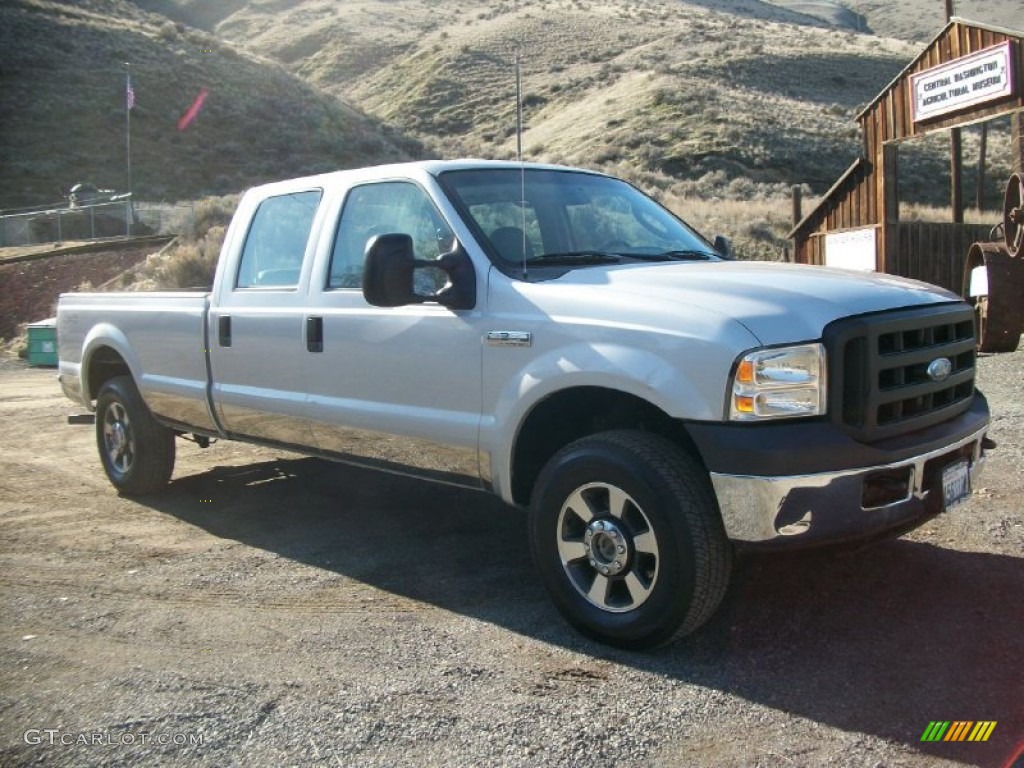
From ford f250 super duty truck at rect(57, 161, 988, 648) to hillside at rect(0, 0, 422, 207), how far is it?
33539 millimetres

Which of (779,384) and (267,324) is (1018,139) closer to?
(267,324)

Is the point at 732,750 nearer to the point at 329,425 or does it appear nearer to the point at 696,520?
the point at 696,520

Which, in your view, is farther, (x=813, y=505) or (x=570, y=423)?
(x=570, y=423)

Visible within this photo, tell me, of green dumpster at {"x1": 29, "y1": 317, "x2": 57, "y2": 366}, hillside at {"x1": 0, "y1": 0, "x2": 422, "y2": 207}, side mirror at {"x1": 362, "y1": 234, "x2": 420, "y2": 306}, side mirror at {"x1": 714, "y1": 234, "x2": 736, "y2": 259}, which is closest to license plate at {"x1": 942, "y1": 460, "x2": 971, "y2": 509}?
side mirror at {"x1": 714, "y1": 234, "x2": 736, "y2": 259}

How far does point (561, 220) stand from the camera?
5012 millimetres

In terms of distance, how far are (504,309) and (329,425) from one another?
1326 millimetres

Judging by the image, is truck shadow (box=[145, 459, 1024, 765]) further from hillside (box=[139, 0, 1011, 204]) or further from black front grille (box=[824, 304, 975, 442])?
hillside (box=[139, 0, 1011, 204])

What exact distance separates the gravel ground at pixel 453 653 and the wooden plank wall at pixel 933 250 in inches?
413

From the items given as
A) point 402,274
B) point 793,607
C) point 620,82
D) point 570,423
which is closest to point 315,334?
point 402,274

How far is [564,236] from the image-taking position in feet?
16.2

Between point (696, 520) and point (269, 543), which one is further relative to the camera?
point (269, 543)

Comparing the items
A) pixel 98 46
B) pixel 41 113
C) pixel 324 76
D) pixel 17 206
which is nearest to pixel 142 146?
pixel 41 113

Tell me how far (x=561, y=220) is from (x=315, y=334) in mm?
1362

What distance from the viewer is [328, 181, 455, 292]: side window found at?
479 cm
